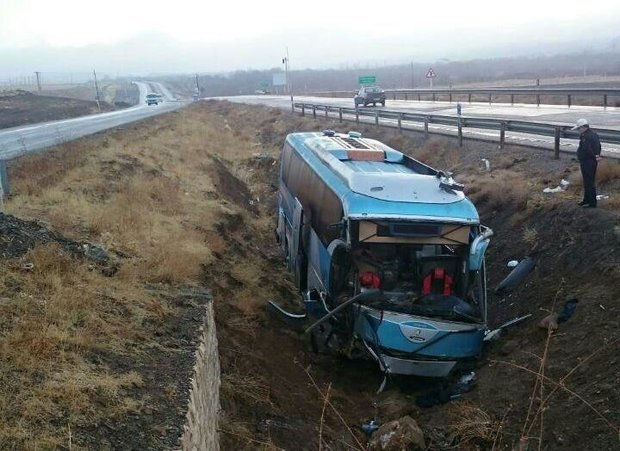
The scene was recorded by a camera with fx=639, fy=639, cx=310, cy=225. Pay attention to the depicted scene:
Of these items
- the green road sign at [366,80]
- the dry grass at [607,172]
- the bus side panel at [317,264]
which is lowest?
the bus side panel at [317,264]

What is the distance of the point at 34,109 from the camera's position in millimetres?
56250

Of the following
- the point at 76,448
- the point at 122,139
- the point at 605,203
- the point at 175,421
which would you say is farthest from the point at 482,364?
the point at 122,139

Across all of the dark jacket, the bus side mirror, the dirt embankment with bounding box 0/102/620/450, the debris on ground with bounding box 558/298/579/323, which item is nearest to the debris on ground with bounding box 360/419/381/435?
the dirt embankment with bounding box 0/102/620/450

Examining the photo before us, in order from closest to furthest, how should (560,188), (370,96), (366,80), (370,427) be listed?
(370,427), (560,188), (370,96), (366,80)

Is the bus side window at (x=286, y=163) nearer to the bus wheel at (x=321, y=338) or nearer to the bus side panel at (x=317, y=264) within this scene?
the bus side panel at (x=317, y=264)

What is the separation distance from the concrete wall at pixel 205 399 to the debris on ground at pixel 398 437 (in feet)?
6.85

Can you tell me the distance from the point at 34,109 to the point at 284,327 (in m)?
51.5

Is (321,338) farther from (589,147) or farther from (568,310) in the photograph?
(589,147)

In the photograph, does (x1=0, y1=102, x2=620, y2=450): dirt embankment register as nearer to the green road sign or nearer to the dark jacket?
the dark jacket

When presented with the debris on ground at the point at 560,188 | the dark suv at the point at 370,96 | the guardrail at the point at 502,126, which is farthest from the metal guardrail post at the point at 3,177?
the dark suv at the point at 370,96

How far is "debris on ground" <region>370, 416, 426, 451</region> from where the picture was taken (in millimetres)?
7978

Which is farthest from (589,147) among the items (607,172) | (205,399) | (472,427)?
(205,399)

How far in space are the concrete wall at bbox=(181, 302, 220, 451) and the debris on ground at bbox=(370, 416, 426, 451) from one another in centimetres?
209

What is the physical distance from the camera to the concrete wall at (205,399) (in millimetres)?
5953
